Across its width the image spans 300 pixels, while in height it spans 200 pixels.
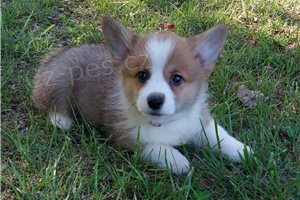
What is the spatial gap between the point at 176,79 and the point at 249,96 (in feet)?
Result: 3.57

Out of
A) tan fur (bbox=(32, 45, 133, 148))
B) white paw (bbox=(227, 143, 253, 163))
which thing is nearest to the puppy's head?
tan fur (bbox=(32, 45, 133, 148))

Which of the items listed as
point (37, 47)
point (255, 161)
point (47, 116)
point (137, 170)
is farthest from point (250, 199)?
point (37, 47)

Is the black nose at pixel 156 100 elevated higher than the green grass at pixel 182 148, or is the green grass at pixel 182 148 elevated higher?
the black nose at pixel 156 100

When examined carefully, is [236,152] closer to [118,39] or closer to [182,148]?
[182,148]

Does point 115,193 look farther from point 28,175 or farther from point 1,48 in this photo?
point 1,48

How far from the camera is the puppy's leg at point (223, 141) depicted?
3.24 meters

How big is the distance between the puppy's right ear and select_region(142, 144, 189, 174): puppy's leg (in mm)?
601

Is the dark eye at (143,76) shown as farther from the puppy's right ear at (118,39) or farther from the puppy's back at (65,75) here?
the puppy's back at (65,75)

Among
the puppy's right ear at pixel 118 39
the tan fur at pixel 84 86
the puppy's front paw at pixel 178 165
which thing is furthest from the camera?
the tan fur at pixel 84 86

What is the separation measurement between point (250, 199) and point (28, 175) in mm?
1318

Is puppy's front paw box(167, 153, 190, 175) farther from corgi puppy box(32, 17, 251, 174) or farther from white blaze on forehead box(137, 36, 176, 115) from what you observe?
white blaze on forehead box(137, 36, 176, 115)

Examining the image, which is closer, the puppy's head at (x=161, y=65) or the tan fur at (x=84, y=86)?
the puppy's head at (x=161, y=65)

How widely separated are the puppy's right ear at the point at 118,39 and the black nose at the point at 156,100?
45 cm

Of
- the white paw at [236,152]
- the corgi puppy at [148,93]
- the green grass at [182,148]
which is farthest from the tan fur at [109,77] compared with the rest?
the white paw at [236,152]
